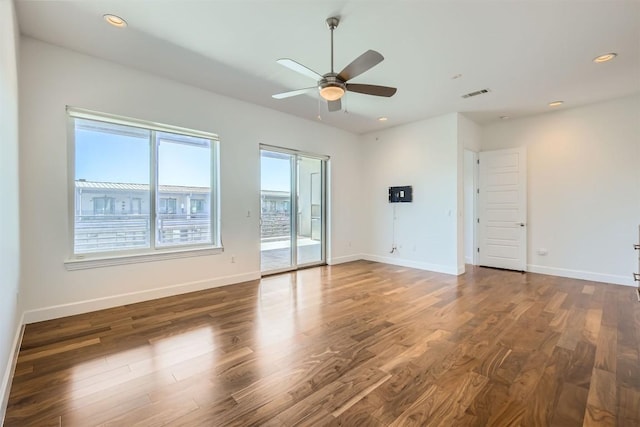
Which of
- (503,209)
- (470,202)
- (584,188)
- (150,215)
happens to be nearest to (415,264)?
(470,202)

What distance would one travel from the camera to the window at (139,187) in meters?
3.45

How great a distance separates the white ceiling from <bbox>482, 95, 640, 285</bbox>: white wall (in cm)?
63

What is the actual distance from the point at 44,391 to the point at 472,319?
377cm

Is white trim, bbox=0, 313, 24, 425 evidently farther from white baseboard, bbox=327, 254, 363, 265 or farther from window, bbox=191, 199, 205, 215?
white baseboard, bbox=327, 254, 363, 265

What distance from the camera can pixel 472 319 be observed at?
319 cm

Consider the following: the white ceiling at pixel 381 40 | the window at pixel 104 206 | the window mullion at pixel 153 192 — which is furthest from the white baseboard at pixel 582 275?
the window at pixel 104 206

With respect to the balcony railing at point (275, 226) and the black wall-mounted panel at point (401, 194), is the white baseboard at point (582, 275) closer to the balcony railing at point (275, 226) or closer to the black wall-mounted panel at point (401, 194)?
the black wall-mounted panel at point (401, 194)

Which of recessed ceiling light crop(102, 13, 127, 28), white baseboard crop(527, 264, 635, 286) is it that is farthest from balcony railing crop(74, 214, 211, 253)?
white baseboard crop(527, 264, 635, 286)

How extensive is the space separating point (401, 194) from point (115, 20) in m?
5.22

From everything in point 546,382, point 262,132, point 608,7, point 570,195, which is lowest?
point 546,382

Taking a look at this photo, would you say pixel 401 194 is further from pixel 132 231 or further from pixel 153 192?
pixel 132 231

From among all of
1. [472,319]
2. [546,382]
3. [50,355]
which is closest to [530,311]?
[472,319]

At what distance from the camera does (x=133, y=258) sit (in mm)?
3715

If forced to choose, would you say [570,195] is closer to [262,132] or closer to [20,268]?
[262,132]
